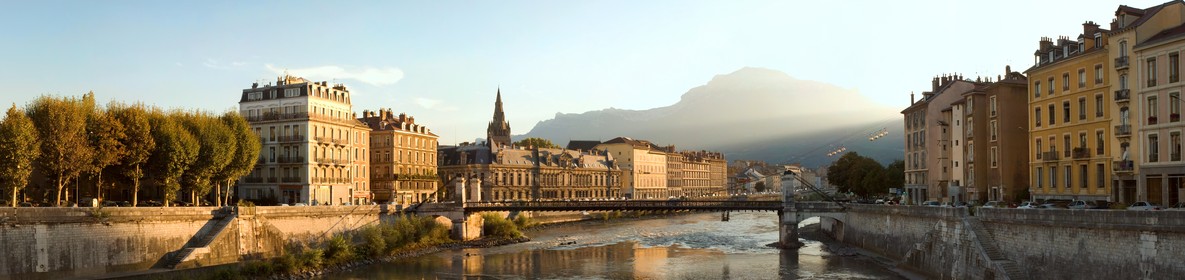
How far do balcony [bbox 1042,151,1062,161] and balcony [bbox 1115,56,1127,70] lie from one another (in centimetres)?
814

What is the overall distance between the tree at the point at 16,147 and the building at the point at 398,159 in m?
44.3

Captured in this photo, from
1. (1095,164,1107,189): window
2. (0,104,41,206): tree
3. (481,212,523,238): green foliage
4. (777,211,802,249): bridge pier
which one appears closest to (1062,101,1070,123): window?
(1095,164,1107,189): window

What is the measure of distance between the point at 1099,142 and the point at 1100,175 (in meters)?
1.79

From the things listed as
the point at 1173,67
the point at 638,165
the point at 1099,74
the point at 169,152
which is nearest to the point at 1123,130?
the point at 1099,74

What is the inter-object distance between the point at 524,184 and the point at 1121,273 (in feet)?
324

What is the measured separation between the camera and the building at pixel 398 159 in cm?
9562

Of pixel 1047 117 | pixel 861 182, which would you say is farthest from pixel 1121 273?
pixel 861 182

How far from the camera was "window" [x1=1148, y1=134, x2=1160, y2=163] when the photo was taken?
4328 cm

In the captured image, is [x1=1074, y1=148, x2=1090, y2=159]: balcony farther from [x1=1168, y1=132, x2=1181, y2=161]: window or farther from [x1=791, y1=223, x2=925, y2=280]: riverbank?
[x1=791, y1=223, x2=925, y2=280]: riverbank

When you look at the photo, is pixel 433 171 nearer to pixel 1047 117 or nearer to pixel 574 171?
pixel 574 171

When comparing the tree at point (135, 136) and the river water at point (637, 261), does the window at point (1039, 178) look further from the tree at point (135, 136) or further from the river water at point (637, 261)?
the tree at point (135, 136)

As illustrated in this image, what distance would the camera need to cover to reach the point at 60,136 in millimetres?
49719

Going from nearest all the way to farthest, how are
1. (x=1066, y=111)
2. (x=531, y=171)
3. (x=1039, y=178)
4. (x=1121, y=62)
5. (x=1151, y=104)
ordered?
(x=1151, y=104) < (x=1121, y=62) < (x=1066, y=111) < (x=1039, y=178) < (x=531, y=171)

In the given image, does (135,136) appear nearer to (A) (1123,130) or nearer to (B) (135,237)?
(B) (135,237)
